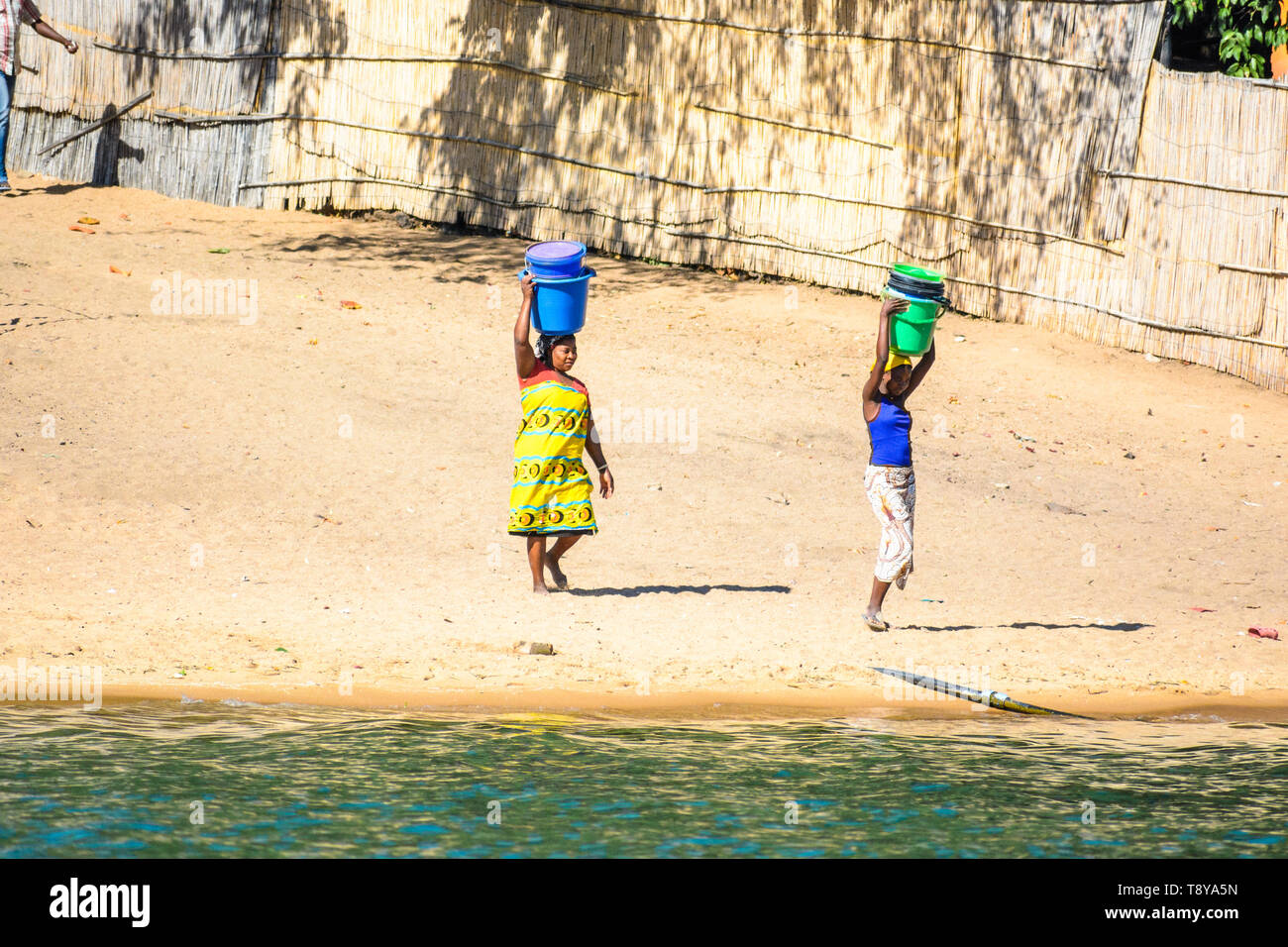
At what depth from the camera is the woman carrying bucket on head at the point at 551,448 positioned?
8086 millimetres

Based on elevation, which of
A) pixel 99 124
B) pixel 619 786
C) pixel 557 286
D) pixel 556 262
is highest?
pixel 99 124

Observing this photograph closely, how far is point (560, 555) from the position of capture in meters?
8.47

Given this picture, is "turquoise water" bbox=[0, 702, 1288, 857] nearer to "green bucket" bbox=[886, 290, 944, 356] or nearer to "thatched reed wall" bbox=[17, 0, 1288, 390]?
"green bucket" bbox=[886, 290, 944, 356]

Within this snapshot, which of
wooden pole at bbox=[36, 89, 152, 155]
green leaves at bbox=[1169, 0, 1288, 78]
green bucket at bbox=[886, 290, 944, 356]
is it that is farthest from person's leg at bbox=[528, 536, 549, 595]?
wooden pole at bbox=[36, 89, 152, 155]

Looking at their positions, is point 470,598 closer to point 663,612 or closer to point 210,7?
point 663,612

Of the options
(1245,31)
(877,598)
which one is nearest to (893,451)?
(877,598)

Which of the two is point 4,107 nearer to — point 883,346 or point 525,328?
point 525,328

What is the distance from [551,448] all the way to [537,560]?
2.25 feet

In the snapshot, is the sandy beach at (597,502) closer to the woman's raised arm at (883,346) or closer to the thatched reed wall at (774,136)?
the thatched reed wall at (774,136)

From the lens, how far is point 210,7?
16.4m

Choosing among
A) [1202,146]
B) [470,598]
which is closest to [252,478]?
[470,598]

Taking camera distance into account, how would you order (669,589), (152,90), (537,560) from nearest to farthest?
(537,560) < (669,589) < (152,90)

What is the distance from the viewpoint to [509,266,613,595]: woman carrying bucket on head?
809 centimetres

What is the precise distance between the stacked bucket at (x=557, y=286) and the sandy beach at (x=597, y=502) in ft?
5.32
